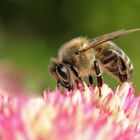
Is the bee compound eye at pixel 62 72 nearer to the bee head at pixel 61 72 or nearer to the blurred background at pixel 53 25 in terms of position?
the bee head at pixel 61 72

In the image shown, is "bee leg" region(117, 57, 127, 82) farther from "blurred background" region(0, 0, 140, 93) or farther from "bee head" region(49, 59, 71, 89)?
"blurred background" region(0, 0, 140, 93)

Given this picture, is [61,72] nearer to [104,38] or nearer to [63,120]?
[104,38]

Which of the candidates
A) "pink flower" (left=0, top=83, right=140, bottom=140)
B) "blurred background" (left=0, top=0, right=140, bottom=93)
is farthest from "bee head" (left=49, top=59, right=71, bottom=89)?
"blurred background" (left=0, top=0, right=140, bottom=93)

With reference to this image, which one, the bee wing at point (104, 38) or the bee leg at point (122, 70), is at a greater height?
the bee wing at point (104, 38)

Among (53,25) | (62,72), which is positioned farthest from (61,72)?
(53,25)

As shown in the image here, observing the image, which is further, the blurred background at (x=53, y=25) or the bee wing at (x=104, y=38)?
Answer: the blurred background at (x=53, y=25)

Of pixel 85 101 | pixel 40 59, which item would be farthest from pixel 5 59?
pixel 85 101

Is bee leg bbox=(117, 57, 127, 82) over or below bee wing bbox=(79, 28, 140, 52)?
below

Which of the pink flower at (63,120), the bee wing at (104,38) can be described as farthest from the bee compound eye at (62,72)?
the pink flower at (63,120)
